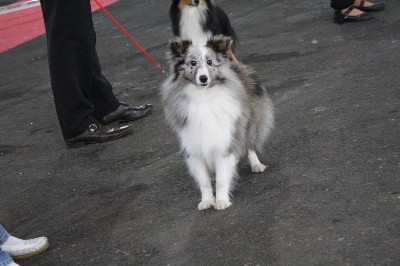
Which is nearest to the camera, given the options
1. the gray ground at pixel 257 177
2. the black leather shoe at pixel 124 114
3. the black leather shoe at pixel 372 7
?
the gray ground at pixel 257 177

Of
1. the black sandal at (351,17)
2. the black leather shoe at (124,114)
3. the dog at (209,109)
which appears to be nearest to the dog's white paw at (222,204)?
the dog at (209,109)

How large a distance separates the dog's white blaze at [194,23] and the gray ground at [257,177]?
2.39 ft

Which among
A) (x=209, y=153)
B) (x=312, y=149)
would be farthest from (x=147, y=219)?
(x=312, y=149)

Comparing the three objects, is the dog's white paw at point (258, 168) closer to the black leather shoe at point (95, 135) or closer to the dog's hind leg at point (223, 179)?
the dog's hind leg at point (223, 179)

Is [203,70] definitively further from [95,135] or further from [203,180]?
[95,135]

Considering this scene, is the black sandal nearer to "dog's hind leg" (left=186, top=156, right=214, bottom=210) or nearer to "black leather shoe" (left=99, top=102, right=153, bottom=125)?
"black leather shoe" (left=99, top=102, right=153, bottom=125)

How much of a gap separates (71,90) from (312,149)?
214 cm

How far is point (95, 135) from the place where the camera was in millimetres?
6078

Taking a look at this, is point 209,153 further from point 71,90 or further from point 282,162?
point 71,90

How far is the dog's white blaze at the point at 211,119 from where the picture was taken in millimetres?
4348

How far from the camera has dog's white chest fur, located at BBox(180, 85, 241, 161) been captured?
4.35m

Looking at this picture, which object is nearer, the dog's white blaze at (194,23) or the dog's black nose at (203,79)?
the dog's black nose at (203,79)

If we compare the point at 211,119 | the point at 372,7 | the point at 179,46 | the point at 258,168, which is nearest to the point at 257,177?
the point at 258,168

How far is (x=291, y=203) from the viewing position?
165 inches
